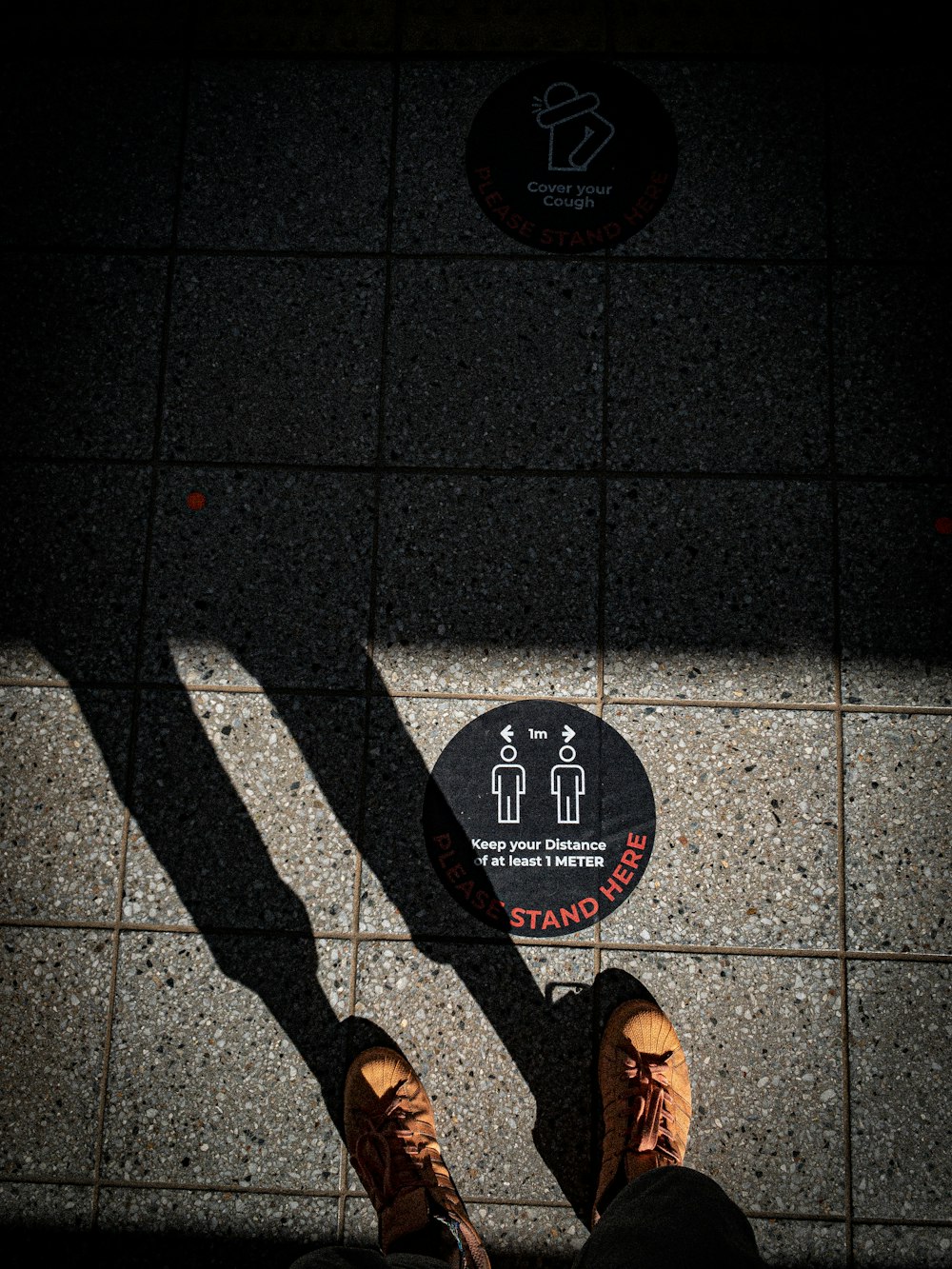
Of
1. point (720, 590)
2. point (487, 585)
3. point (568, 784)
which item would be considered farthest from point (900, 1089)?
point (487, 585)

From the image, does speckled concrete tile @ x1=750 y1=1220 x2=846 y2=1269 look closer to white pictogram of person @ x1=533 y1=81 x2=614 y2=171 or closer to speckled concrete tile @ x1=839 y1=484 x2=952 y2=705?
speckled concrete tile @ x1=839 y1=484 x2=952 y2=705

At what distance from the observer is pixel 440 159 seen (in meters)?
2.37

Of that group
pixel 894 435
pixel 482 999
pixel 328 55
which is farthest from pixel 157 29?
pixel 482 999

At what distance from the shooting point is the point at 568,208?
7.72 feet

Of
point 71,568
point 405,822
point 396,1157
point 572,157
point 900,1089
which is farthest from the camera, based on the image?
point 572,157

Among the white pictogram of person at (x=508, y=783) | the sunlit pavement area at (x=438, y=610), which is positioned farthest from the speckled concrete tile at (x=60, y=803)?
the white pictogram of person at (x=508, y=783)

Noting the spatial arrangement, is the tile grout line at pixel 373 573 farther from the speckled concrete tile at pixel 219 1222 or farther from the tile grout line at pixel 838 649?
the tile grout line at pixel 838 649

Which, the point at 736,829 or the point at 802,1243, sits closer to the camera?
the point at 802,1243

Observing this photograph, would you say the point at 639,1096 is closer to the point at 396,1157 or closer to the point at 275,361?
the point at 396,1157

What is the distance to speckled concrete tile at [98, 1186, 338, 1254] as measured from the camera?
2.01 metres

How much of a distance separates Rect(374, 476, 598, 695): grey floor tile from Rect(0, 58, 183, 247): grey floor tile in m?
1.22

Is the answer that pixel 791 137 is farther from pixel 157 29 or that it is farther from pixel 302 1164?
pixel 302 1164

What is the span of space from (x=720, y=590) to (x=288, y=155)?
6.26 ft

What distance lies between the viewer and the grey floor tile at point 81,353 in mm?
2312
